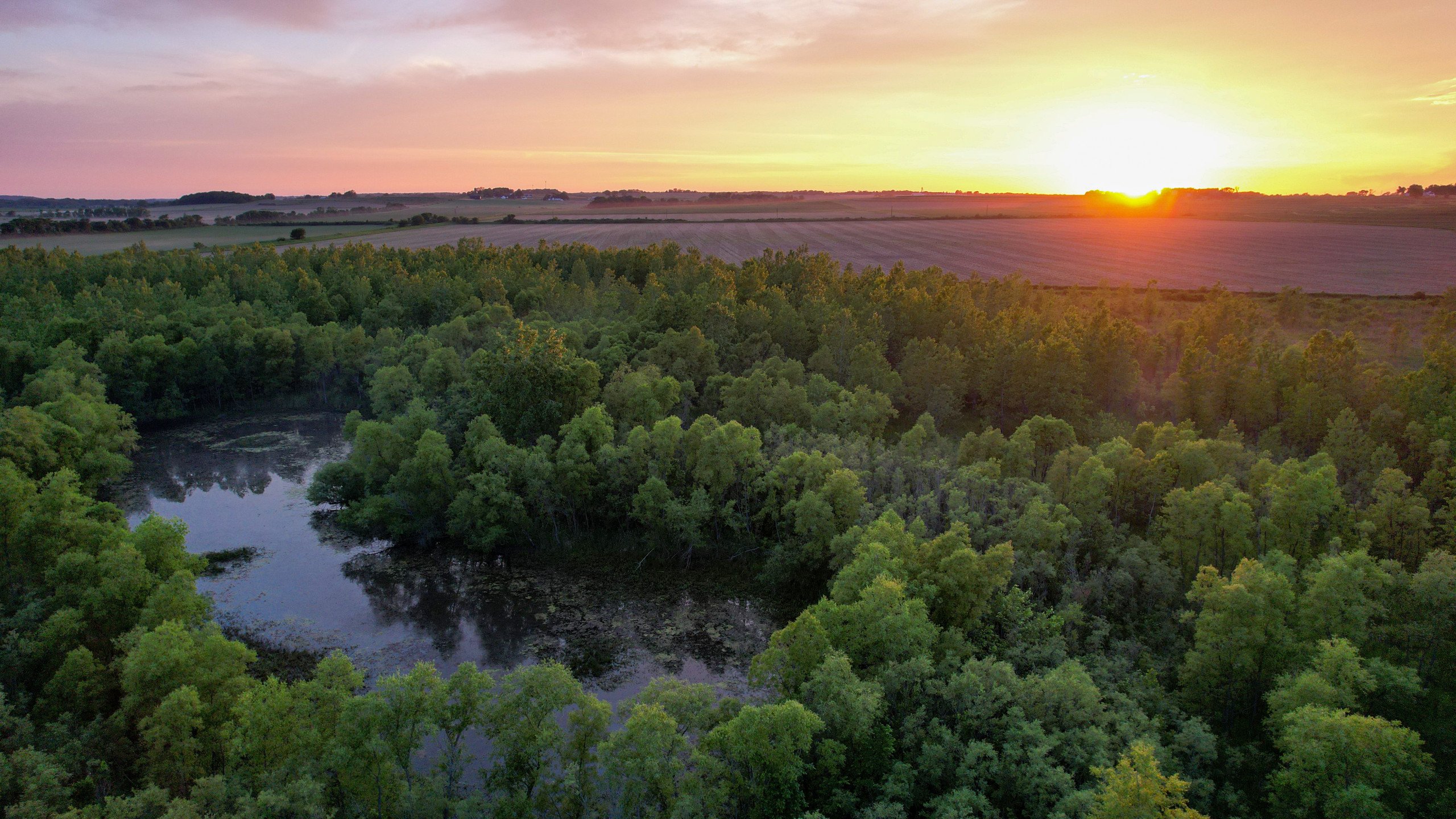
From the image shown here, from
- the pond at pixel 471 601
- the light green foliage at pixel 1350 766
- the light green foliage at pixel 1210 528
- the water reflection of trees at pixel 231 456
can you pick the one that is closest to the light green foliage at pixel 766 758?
the pond at pixel 471 601

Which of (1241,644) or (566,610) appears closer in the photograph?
(1241,644)

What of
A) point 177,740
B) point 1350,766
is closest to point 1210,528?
A: point 1350,766

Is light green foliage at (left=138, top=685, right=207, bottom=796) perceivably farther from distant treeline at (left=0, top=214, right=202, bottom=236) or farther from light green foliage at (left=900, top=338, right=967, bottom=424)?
distant treeline at (left=0, top=214, right=202, bottom=236)

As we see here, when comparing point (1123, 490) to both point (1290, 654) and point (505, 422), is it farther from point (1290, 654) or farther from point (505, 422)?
point (505, 422)

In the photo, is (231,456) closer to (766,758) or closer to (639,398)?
(639,398)

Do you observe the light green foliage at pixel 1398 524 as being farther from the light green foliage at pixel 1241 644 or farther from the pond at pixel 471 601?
the pond at pixel 471 601

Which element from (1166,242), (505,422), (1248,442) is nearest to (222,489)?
(505,422)

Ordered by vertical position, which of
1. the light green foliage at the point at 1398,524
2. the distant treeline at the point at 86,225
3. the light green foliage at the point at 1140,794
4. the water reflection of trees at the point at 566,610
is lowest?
the water reflection of trees at the point at 566,610
